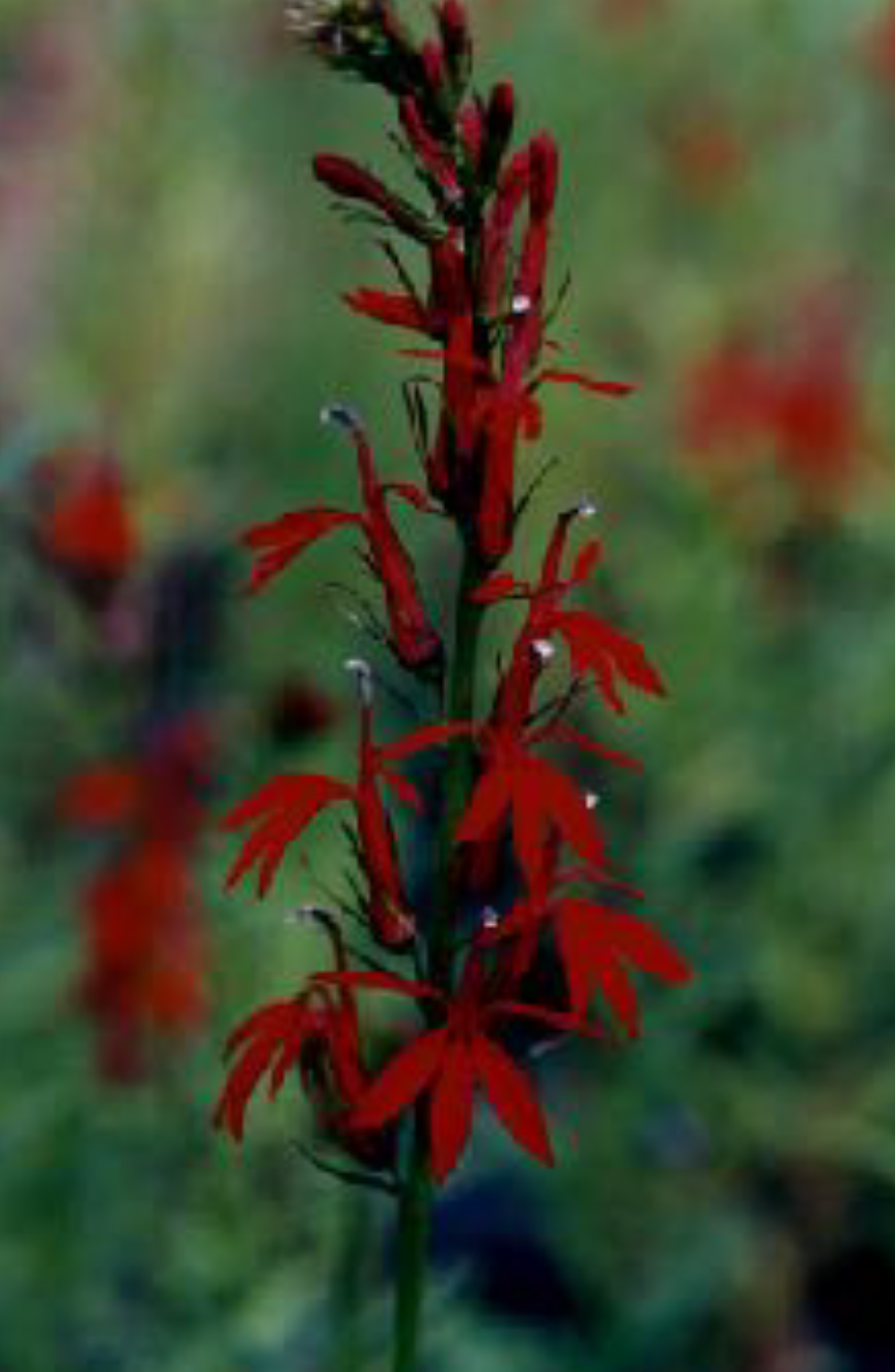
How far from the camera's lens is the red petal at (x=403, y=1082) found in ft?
4.60

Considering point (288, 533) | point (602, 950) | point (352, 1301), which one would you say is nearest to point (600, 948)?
point (602, 950)

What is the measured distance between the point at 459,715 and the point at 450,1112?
0.83 ft

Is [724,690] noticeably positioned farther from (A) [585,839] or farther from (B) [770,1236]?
(A) [585,839]

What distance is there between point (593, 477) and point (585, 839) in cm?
385

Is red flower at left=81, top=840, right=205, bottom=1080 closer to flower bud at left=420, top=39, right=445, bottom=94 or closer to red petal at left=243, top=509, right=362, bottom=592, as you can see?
red petal at left=243, top=509, right=362, bottom=592

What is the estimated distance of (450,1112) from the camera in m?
1.40

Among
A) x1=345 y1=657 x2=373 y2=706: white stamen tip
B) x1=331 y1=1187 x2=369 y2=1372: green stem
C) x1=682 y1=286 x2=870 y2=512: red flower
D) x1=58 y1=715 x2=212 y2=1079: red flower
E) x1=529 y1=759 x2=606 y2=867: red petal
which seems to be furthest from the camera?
x1=682 y1=286 x2=870 y2=512: red flower

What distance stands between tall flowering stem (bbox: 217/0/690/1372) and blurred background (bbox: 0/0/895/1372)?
0.73 meters

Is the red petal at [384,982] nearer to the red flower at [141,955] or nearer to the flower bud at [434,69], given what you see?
the flower bud at [434,69]

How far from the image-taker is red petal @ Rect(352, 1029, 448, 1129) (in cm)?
140

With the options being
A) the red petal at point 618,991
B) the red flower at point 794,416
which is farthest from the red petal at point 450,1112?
the red flower at point 794,416

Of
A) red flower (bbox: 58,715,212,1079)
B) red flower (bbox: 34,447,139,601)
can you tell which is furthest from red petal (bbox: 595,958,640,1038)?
red flower (bbox: 34,447,139,601)

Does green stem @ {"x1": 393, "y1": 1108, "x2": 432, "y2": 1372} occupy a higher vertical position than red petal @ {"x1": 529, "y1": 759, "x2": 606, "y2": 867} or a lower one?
lower

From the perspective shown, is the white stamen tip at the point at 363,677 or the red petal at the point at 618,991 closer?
the red petal at the point at 618,991
